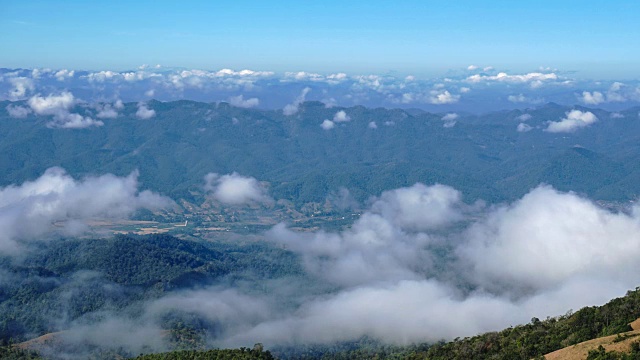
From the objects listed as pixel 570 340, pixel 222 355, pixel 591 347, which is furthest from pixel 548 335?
pixel 222 355

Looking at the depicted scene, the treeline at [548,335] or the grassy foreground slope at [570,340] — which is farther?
the treeline at [548,335]

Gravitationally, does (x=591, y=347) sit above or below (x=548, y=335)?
above

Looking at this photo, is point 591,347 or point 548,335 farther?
point 548,335

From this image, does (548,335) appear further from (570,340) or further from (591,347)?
(591,347)

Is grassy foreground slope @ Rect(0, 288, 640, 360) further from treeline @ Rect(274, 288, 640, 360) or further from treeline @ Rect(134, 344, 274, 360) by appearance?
treeline @ Rect(134, 344, 274, 360)

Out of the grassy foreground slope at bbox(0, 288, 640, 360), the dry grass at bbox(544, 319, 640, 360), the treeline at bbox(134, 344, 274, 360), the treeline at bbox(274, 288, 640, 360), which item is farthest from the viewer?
the treeline at bbox(134, 344, 274, 360)

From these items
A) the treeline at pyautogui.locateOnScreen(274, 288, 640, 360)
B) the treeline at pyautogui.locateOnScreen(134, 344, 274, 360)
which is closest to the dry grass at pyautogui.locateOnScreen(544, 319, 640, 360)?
the treeline at pyautogui.locateOnScreen(274, 288, 640, 360)

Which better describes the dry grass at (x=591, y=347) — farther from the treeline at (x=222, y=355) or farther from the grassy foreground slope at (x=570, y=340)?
the treeline at (x=222, y=355)

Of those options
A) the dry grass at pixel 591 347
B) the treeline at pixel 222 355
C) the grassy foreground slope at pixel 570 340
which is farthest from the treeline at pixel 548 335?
the treeline at pixel 222 355

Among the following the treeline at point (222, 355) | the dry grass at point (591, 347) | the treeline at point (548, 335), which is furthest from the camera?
the treeline at point (222, 355)

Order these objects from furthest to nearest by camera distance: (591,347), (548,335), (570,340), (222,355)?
(222,355) → (548,335) → (570,340) → (591,347)

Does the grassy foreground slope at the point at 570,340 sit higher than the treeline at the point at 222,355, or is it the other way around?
the grassy foreground slope at the point at 570,340

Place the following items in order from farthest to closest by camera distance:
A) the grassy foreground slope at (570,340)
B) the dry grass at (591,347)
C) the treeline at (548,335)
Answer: the treeline at (548,335) < the grassy foreground slope at (570,340) < the dry grass at (591,347)
